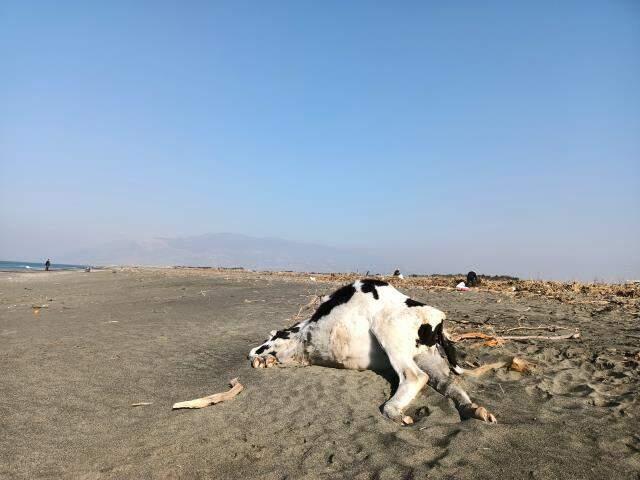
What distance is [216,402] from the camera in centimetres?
475

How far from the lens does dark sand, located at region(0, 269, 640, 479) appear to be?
10.7 feet

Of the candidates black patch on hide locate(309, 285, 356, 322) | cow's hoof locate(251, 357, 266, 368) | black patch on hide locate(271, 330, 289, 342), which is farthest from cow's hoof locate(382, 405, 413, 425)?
black patch on hide locate(271, 330, 289, 342)

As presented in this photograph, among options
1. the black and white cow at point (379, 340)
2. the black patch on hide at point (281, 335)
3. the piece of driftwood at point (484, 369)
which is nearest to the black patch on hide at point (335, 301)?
the black and white cow at point (379, 340)

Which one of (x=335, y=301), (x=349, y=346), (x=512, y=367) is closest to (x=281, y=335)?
(x=335, y=301)

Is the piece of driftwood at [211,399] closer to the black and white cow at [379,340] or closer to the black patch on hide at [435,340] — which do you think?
the black and white cow at [379,340]

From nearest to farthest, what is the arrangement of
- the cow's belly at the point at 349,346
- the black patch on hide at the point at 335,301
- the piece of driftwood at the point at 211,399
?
the piece of driftwood at the point at 211,399 → the cow's belly at the point at 349,346 → the black patch on hide at the point at 335,301

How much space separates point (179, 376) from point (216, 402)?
139 cm

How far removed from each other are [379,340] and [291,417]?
1.39 meters

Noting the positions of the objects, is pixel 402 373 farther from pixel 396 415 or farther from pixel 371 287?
pixel 371 287

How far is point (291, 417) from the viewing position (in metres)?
4.28

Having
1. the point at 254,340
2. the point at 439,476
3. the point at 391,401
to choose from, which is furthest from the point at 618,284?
the point at 439,476

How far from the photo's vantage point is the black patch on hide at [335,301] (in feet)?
18.8

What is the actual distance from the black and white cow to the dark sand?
22 cm

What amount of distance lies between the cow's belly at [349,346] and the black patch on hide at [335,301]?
0.51 feet
